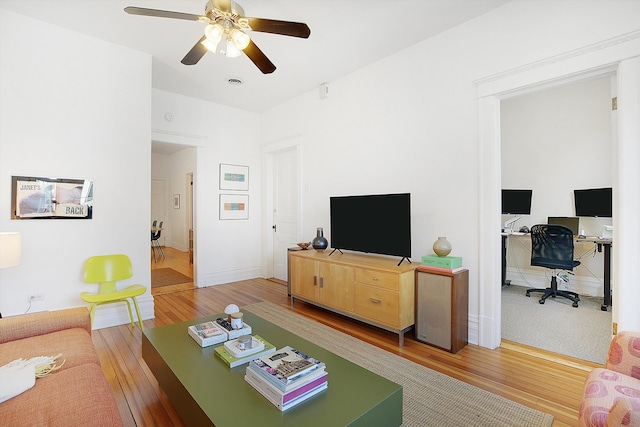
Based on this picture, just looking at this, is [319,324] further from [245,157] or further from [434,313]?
[245,157]

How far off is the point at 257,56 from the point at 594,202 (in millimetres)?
4690

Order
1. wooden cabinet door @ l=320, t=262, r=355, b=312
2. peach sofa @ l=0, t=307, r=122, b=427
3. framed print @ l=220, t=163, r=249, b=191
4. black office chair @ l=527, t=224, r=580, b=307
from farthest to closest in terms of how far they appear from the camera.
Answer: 1. framed print @ l=220, t=163, r=249, b=191
2. black office chair @ l=527, t=224, r=580, b=307
3. wooden cabinet door @ l=320, t=262, r=355, b=312
4. peach sofa @ l=0, t=307, r=122, b=427

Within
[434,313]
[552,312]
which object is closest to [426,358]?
[434,313]

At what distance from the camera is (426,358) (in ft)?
8.47

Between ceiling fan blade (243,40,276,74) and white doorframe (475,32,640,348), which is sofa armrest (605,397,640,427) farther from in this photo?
ceiling fan blade (243,40,276,74)

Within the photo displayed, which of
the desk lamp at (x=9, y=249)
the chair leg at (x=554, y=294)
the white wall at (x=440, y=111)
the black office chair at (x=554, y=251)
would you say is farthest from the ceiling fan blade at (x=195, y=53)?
the chair leg at (x=554, y=294)

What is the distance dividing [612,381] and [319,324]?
242 centimetres

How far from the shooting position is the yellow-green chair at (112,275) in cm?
307

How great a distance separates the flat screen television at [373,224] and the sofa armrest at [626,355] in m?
1.68

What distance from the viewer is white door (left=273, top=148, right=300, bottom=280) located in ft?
17.1

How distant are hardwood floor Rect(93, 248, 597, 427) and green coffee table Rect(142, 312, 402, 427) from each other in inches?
11.4

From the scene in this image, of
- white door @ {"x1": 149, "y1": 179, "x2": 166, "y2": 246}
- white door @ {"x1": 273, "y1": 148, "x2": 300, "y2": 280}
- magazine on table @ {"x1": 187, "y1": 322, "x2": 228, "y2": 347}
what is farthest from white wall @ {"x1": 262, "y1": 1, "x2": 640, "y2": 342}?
white door @ {"x1": 149, "y1": 179, "x2": 166, "y2": 246}

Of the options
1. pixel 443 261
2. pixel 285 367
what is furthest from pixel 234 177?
pixel 285 367

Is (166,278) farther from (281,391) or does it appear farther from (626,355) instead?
(626,355)
